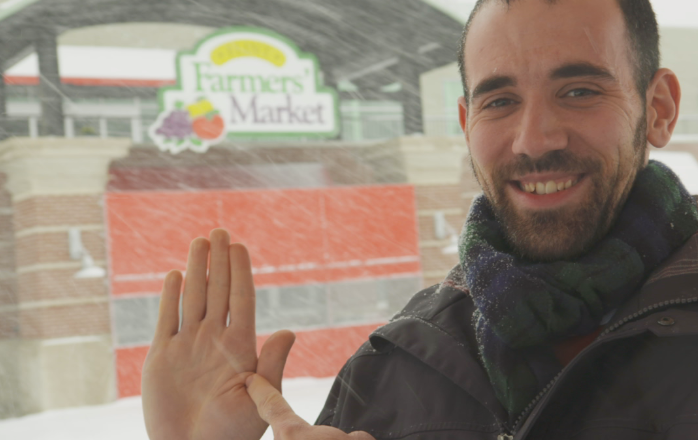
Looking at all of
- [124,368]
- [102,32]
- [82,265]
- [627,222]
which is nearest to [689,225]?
[627,222]

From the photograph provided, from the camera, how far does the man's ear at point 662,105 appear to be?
829mm

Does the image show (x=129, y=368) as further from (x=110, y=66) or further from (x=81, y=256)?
(x=110, y=66)

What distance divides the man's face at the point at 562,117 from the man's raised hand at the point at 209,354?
377 millimetres

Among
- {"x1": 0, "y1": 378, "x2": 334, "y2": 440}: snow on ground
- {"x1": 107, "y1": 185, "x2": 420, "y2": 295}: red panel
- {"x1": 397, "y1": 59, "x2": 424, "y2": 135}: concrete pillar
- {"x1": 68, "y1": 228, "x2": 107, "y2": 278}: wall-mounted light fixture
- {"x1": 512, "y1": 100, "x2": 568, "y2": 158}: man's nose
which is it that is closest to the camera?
{"x1": 512, "y1": 100, "x2": 568, "y2": 158}: man's nose

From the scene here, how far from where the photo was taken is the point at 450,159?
6.15 metres

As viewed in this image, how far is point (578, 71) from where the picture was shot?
0.77 meters

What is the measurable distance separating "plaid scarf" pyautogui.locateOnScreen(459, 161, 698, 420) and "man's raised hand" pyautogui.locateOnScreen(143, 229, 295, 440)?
0.28m

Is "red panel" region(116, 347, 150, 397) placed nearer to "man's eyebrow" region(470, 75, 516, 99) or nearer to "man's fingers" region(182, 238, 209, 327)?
"man's fingers" region(182, 238, 209, 327)

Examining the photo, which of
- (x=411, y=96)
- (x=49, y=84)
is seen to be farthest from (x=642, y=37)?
(x=411, y=96)

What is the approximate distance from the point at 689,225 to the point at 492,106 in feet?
0.94

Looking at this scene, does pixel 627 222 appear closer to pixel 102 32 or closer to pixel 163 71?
pixel 163 71

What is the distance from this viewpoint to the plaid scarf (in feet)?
2.39

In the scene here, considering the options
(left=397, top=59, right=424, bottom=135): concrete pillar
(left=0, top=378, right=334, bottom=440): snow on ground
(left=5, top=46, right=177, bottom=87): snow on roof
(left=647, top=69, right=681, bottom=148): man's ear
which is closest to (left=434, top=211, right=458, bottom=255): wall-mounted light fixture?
(left=397, top=59, right=424, bottom=135): concrete pillar

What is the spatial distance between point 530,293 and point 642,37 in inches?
14.5
